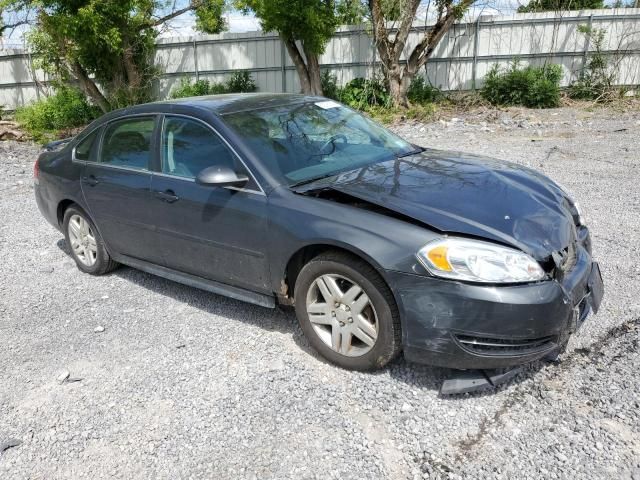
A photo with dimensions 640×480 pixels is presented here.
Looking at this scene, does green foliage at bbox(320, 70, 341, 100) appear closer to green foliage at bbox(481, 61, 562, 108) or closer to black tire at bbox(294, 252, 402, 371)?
green foliage at bbox(481, 61, 562, 108)

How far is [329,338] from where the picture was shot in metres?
3.50

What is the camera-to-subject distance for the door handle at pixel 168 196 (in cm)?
408

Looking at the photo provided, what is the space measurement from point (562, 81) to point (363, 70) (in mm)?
5128

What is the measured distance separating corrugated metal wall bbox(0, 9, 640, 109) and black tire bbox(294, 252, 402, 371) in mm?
13149

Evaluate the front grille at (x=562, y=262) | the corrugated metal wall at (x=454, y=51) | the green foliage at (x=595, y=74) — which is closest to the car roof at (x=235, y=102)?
the front grille at (x=562, y=262)

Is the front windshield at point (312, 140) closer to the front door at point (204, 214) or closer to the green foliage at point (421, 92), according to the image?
the front door at point (204, 214)

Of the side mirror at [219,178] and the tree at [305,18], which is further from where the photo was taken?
the tree at [305,18]

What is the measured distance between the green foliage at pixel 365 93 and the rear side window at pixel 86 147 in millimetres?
10477

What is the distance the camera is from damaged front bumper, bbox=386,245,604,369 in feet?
9.43

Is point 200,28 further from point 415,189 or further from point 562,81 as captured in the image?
point 415,189

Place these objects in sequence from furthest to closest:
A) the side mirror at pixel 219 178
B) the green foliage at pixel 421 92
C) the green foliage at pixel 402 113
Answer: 1. the green foliage at pixel 421 92
2. the green foliage at pixel 402 113
3. the side mirror at pixel 219 178

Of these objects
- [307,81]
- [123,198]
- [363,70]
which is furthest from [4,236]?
[363,70]

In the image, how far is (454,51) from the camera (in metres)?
15.3

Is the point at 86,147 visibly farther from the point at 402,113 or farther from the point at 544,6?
the point at 544,6
